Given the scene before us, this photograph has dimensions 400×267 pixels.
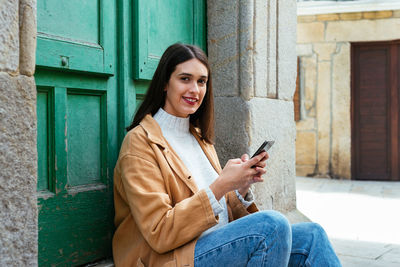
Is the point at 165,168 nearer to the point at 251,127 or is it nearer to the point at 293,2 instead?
the point at 251,127

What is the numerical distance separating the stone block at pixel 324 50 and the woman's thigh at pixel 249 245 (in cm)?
672

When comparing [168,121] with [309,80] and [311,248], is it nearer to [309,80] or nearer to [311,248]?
[311,248]

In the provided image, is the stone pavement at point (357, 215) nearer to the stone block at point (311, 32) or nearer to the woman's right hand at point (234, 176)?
the woman's right hand at point (234, 176)

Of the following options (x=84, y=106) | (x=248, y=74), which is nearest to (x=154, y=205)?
(x=84, y=106)

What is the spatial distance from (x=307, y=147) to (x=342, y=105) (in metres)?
0.96

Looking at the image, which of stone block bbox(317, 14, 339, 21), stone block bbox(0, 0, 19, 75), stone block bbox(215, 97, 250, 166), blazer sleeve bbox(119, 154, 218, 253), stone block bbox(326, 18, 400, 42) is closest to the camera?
stone block bbox(0, 0, 19, 75)

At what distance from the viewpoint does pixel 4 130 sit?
56.2 inches

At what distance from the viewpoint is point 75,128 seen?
6.80 ft

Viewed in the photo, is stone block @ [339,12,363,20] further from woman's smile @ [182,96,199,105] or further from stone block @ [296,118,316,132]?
woman's smile @ [182,96,199,105]

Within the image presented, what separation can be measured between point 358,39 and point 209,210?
7.02m

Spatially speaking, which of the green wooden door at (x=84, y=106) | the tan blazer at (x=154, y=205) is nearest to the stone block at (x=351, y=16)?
the green wooden door at (x=84, y=106)

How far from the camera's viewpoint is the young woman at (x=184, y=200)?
1.70 m

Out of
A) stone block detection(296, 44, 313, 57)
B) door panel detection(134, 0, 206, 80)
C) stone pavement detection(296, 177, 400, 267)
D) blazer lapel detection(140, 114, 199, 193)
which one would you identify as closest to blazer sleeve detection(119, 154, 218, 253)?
blazer lapel detection(140, 114, 199, 193)

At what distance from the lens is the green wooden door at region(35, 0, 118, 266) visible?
6.29ft
